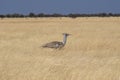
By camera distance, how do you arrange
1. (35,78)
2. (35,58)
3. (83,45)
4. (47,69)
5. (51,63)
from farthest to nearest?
(83,45)
(35,58)
(51,63)
(47,69)
(35,78)

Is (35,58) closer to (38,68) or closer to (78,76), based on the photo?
(38,68)

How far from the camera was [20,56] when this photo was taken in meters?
11.6

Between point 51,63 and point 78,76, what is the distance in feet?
4.67

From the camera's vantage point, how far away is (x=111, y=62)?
10.5 metres

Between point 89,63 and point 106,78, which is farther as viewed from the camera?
point 89,63

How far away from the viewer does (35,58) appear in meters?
11.0

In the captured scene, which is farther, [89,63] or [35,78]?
[89,63]

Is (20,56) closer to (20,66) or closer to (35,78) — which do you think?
(20,66)

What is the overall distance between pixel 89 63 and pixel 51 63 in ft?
2.87

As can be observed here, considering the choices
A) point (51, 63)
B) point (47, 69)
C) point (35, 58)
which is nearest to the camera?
point (47, 69)

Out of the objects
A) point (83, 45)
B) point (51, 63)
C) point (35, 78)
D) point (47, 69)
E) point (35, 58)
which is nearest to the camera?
point (35, 78)

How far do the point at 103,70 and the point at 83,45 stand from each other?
7582 millimetres

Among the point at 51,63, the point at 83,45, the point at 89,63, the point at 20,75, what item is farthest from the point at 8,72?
the point at 83,45

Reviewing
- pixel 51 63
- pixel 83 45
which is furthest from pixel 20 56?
pixel 83 45
